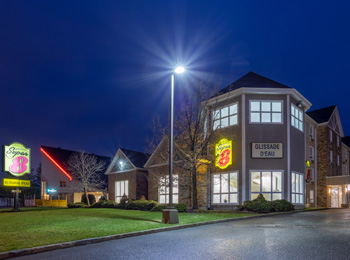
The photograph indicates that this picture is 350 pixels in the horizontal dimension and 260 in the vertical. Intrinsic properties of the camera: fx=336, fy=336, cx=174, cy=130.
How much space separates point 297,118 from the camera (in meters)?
29.0

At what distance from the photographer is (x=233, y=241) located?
9852 millimetres

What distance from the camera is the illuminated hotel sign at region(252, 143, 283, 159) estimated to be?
26.3 m

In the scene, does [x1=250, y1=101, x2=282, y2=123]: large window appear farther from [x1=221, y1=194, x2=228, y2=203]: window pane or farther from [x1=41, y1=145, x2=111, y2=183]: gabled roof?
[x1=41, y1=145, x2=111, y2=183]: gabled roof

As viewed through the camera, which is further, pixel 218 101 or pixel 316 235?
pixel 218 101

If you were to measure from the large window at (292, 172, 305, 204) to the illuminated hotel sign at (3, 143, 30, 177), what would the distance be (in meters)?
25.0

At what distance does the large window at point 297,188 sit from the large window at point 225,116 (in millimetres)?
6596

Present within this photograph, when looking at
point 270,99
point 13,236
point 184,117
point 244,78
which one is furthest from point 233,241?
point 244,78

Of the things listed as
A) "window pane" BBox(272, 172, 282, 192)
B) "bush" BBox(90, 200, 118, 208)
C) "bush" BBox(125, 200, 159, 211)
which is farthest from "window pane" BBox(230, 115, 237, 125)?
"bush" BBox(90, 200, 118, 208)

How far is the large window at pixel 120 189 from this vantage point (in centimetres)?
3850

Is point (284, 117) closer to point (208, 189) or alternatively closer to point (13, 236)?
point (208, 189)

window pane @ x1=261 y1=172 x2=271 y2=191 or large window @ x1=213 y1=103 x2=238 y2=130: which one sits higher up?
large window @ x1=213 y1=103 x2=238 y2=130

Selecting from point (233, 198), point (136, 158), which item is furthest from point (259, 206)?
point (136, 158)

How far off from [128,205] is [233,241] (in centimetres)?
2055

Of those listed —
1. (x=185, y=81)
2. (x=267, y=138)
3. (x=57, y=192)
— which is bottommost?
(x=57, y=192)
